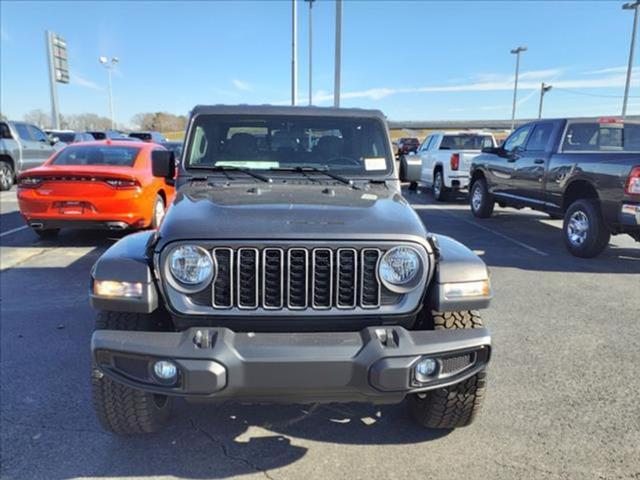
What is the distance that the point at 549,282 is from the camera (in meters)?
A: 6.28

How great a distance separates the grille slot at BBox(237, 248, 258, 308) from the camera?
8.11 feet

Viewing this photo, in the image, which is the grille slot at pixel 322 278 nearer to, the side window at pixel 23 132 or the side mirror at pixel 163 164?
the side mirror at pixel 163 164

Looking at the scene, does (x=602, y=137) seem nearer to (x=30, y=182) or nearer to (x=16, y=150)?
(x=30, y=182)

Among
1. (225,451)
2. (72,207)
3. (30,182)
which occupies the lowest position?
(225,451)

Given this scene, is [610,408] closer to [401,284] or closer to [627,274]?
[401,284]

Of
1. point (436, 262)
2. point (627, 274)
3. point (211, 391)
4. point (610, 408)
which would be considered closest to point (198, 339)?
point (211, 391)

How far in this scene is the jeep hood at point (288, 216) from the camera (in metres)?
2.51

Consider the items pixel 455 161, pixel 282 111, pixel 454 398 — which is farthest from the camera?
pixel 455 161

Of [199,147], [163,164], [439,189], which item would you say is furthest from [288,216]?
[439,189]

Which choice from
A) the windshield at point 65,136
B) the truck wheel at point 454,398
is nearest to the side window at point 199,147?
the truck wheel at point 454,398

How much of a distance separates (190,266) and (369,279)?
85cm

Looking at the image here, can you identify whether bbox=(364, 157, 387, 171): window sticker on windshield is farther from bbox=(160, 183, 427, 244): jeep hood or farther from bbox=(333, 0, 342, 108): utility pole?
bbox=(333, 0, 342, 108): utility pole

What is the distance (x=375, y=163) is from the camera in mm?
3914

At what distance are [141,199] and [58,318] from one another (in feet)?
9.78
